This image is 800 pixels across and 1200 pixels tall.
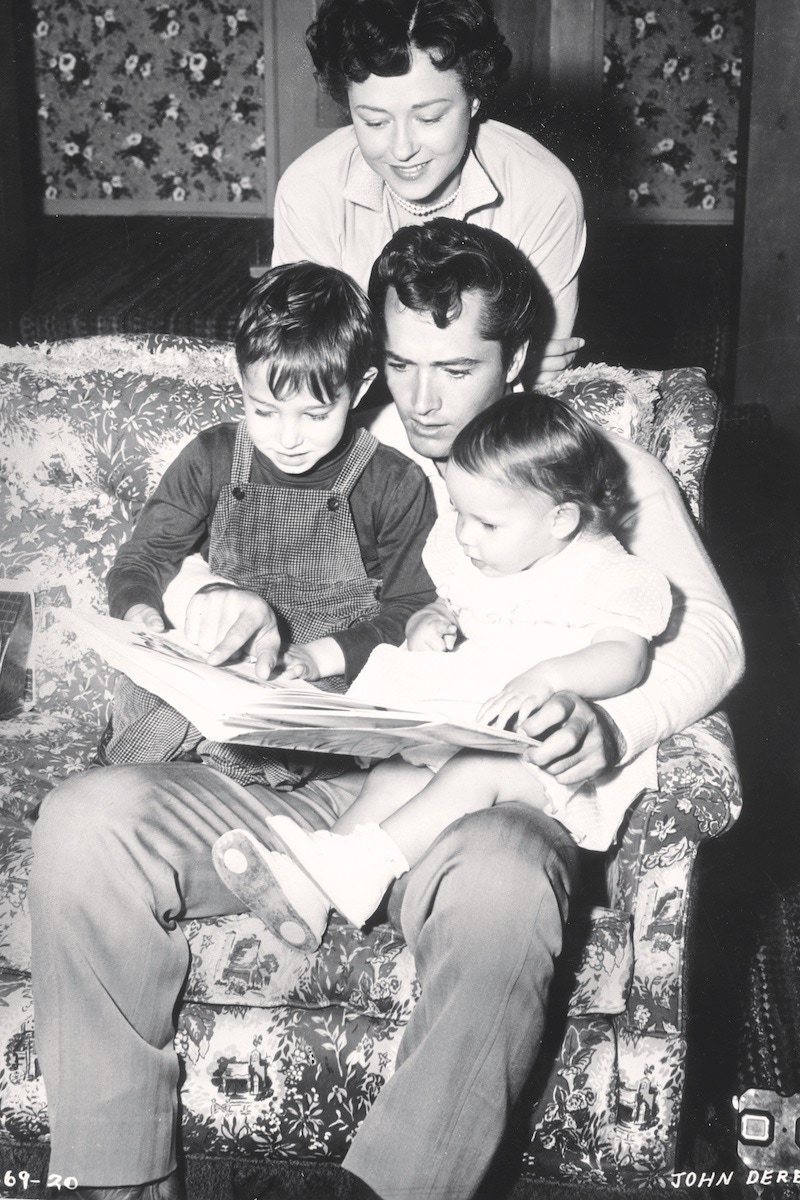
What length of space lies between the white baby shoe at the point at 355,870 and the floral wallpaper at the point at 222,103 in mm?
4906

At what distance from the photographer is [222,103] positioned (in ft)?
18.1

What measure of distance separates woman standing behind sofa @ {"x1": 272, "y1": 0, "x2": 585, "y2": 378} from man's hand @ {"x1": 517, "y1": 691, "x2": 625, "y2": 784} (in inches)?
38.5

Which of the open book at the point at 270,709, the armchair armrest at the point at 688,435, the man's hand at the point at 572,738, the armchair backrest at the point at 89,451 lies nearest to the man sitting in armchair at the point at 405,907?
Result: the man's hand at the point at 572,738

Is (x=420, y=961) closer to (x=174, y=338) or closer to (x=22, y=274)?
(x=174, y=338)

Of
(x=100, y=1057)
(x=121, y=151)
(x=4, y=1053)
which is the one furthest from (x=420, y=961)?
(x=121, y=151)

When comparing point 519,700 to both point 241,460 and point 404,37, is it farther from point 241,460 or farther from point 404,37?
point 404,37

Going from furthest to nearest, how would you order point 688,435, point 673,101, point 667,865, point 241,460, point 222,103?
point 222,103
point 673,101
point 688,435
point 241,460
point 667,865

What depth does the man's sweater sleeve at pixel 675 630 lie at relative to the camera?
1435 mm

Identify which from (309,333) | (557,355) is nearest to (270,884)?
(309,333)

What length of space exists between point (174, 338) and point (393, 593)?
81 centimetres

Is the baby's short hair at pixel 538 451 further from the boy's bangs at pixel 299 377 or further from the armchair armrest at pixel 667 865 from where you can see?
the armchair armrest at pixel 667 865

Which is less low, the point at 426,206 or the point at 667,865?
the point at 426,206

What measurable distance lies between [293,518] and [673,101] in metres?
4.65

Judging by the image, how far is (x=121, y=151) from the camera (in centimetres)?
565
